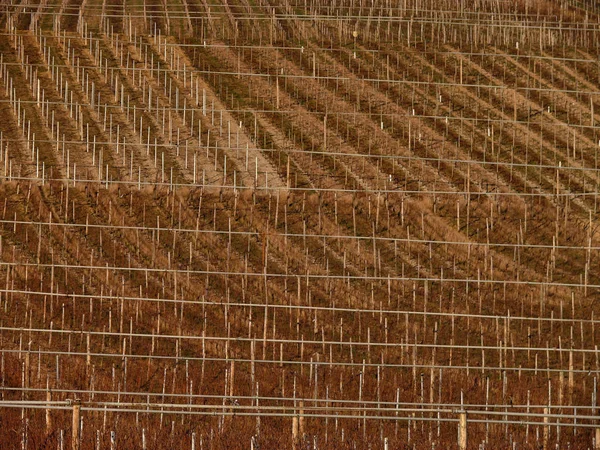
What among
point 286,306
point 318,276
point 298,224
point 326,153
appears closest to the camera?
point 286,306

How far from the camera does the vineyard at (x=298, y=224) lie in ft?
35.5

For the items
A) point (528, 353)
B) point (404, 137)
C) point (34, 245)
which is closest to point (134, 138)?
point (34, 245)

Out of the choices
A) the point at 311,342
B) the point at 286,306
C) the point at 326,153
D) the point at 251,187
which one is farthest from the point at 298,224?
the point at 311,342

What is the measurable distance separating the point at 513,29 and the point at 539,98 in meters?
1.98

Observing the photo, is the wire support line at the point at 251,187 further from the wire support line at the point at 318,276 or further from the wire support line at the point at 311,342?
the wire support line at the point at 311,342

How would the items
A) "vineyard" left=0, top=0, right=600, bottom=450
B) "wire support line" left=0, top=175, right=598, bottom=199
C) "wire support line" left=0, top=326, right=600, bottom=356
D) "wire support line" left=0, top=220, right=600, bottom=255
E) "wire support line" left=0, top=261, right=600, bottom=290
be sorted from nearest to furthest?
"vineyard" left=0, top=0, right=600, bottom=450 → "wire support line" left=0, top=326, right=600, bottom=356 → "wire support line" left=0, top=261, right=600, bottom=290 → "wire support line" left=0, top=220, right=600, bottom=255 → "wire support line" left=0, top=175, right=598, bottom=199

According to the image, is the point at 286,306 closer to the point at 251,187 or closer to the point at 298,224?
the point at 298,224

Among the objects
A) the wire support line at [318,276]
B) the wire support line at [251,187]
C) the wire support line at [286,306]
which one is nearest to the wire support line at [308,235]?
the wire support line at [318,276]

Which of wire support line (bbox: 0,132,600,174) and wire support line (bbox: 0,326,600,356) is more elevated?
wire support line (bbox: 0,132,600,174)

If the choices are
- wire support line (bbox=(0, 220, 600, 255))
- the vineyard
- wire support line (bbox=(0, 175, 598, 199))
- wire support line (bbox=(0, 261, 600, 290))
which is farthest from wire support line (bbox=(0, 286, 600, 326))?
wire support line (bbox=(0, 175, 598, 199))

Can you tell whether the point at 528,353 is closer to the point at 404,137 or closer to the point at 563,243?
the point at 563,243

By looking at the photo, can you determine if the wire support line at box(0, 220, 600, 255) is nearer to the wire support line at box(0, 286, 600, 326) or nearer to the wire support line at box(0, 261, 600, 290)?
the wire support line at box(0, 261, 600, 290)

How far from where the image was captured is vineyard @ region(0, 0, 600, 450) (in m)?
10.8

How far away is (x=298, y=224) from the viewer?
13.8 metres
